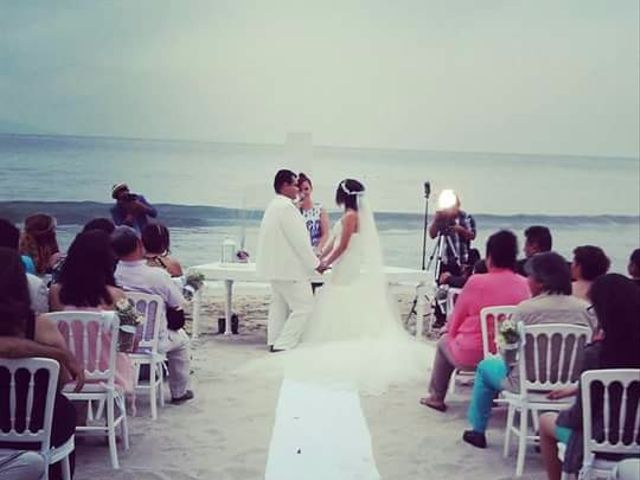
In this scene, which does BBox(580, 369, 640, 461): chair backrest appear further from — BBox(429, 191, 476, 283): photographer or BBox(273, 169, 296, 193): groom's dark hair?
BBox(429, 191, 476, 283): photographer

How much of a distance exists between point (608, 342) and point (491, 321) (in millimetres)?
1519

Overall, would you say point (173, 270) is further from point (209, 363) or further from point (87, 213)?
point (87, 213)

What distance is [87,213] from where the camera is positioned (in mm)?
19078

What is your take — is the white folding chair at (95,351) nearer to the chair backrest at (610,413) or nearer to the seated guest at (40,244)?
the seated guest at (40,244)

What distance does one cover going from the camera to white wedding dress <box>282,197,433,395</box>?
6.58 m

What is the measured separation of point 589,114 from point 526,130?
3.35 feet

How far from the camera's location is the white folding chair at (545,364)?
4238 mm

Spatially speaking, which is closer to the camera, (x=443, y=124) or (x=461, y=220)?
(x=461, y=220)

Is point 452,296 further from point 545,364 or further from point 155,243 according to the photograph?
point 545,364

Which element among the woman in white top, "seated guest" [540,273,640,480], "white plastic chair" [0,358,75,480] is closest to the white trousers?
the woman in white top

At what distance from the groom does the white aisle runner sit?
1.20 m

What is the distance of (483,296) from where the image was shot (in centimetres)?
505

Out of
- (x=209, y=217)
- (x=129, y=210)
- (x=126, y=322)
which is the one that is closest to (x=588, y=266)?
(x=126, y=322)

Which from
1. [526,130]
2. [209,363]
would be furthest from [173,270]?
[526,130]
